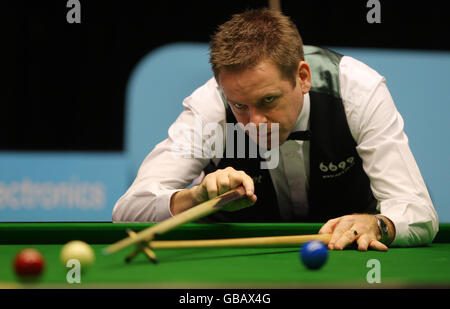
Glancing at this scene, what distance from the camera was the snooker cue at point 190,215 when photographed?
167cm

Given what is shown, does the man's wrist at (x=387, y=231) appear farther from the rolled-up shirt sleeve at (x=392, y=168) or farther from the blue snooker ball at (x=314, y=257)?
the blue snooker ball at (x=314, y=257)

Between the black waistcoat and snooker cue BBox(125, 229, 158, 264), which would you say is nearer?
snooker cue BBox(125, 229, 158, 264)

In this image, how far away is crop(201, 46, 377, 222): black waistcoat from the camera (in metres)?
2.65

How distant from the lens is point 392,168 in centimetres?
236

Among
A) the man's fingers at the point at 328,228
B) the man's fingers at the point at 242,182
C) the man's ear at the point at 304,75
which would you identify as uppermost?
the man's ear at the point at 304,75

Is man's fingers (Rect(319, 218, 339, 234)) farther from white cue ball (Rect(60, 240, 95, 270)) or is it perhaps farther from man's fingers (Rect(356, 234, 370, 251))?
white cue ball (Rect(60, 240, 95, 270))

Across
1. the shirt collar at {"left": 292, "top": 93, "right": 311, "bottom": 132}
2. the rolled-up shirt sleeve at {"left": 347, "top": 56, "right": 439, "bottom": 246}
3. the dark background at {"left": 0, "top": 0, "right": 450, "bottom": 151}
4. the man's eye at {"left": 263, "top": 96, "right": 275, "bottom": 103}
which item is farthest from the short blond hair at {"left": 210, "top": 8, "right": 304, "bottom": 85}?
the dark background at {"left": 0, "top": 0, "right": 450, "bottom": 151}

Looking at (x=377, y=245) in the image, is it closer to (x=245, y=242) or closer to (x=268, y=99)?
(x=245, y=242)

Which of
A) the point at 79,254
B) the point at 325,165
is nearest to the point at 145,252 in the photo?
the point at 79,254

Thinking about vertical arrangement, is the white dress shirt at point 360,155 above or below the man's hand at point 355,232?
above

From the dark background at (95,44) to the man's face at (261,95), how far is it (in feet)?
8.15

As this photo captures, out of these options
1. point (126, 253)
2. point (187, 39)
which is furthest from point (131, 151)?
point (126, 253)

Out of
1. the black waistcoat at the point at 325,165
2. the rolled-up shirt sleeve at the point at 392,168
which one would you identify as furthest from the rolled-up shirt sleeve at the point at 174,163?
the rolled-up shirt sleeve at the point at 392,168

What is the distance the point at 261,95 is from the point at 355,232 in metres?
0.64
